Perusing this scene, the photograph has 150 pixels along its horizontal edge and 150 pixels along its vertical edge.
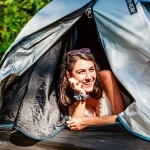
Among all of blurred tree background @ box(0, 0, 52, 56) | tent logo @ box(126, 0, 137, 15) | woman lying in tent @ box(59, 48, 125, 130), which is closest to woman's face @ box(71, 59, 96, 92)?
woman lying in tent @ box(59, 48, 125, 130)

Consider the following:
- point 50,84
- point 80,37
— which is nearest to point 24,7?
point 80,37

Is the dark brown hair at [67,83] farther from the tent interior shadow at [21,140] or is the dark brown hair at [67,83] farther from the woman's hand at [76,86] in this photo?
the tent interior shadow at [21,140]

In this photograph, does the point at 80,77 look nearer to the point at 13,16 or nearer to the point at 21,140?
the point at 21,140

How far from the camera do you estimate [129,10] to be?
2.76m

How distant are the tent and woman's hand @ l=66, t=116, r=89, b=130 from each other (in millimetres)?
63

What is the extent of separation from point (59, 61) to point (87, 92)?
359 millimetres

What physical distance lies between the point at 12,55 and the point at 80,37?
55 centimetres

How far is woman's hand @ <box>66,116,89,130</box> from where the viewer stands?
2.72 metres

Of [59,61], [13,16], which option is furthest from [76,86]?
[13,16]

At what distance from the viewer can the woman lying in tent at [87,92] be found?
2738mm

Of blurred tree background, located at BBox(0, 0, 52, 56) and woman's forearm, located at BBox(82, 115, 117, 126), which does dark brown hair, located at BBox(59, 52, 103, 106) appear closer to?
woman's forearm, located at BBox(82, 115, 117, 126)

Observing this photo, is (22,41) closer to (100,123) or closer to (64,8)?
(64,8)

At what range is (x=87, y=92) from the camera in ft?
9.21

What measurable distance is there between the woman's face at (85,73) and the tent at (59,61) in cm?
12
